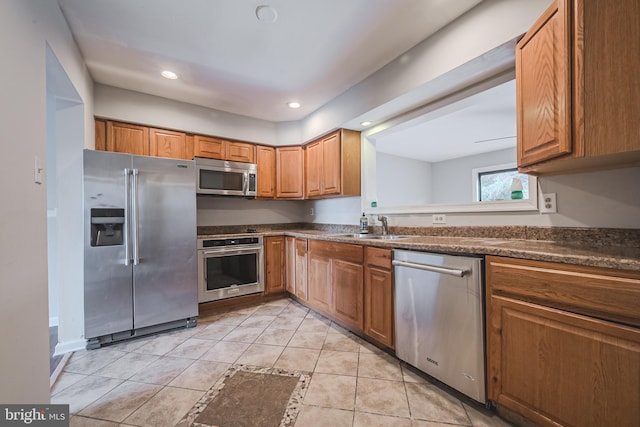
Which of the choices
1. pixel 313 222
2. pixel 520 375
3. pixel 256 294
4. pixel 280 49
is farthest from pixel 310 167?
pixel 520 375

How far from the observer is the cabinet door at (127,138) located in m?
2.68

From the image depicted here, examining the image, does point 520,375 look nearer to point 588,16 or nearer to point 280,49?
point 588,16

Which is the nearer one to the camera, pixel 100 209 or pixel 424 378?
pixel 424 378

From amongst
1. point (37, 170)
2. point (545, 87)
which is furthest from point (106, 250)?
point (545, 87)

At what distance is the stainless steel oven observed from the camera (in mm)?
2854

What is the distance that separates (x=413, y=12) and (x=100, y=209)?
2.96m

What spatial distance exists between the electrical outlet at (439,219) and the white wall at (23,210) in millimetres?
2683

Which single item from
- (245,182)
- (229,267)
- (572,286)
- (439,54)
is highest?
(439,54)

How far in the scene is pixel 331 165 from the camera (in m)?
3.14

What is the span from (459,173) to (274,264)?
15.5ft

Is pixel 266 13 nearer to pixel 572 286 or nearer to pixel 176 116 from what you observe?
pixel 176 116

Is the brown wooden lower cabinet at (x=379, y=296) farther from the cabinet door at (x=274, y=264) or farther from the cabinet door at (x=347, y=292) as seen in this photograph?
the cabinet door at (x=274, y=264)

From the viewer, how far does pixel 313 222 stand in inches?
158

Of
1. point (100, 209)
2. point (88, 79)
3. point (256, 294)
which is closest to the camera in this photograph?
point (100, 209)
